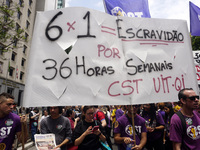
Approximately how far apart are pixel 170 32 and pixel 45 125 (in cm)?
275

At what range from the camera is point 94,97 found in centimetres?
246

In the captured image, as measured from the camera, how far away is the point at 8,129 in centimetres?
265

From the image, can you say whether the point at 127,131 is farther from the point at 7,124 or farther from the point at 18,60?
the point at 18,60

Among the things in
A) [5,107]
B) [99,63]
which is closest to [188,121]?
[99,63]

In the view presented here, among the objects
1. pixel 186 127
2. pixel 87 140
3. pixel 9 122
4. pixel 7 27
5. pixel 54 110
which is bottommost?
pixel 87 140

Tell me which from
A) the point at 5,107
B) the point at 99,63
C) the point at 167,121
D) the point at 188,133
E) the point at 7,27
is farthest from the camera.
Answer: the point at 7,27

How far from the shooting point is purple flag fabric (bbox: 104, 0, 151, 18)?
3.76 meters

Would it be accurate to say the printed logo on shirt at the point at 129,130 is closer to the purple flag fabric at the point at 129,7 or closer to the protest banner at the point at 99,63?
the protest banner at the point at 99,63

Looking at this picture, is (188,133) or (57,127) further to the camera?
(57,127)

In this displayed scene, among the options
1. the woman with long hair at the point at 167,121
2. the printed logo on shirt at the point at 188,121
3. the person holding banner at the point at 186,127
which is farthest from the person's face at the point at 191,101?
the woman with long hair at the point at 167,121

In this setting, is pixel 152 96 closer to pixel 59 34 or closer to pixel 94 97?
pixel 94 97

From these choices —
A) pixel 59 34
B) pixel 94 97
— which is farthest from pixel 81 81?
pixel 59 34

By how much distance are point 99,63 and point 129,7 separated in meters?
1.86

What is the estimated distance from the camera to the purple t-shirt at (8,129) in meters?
2.59
